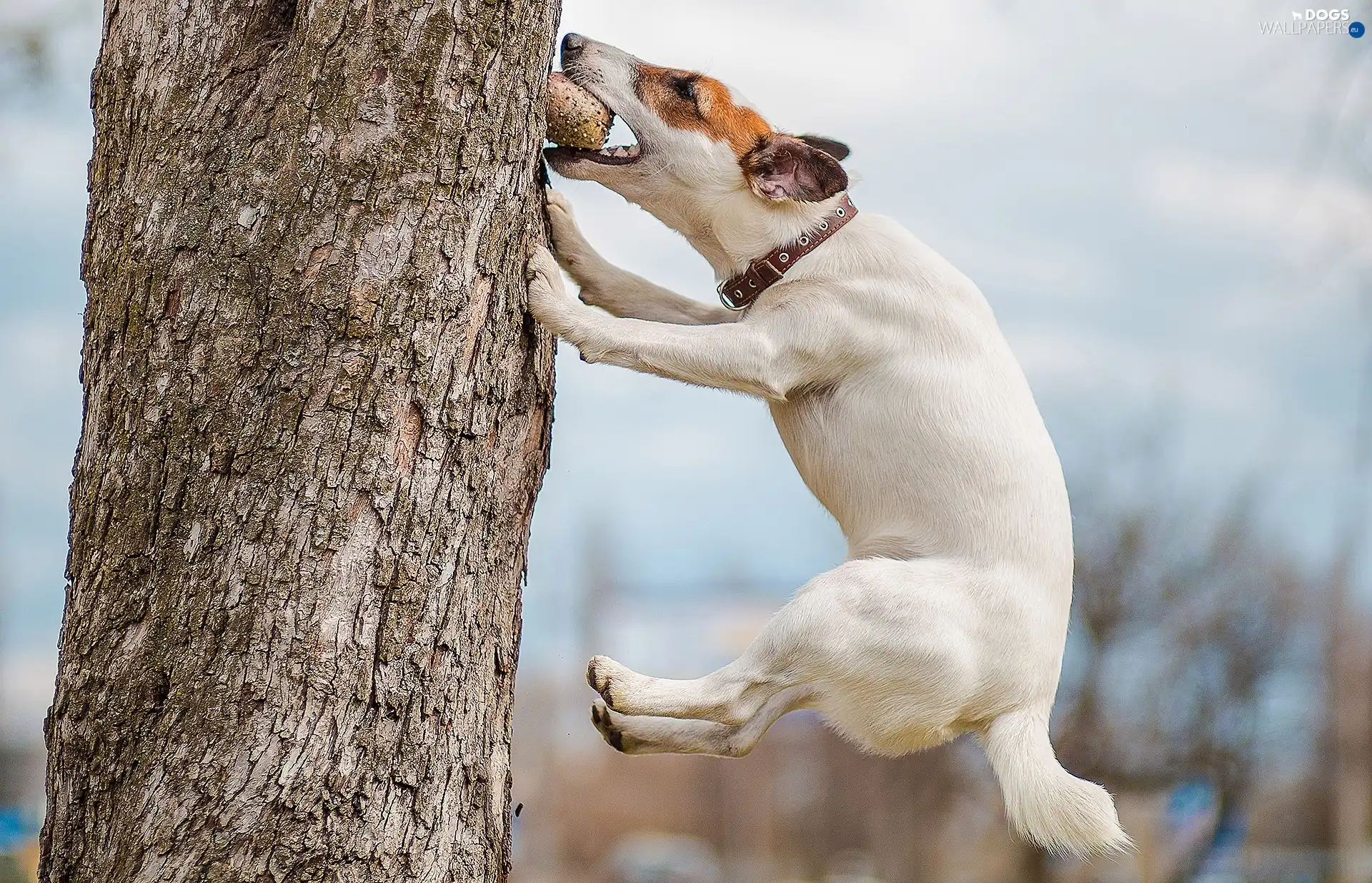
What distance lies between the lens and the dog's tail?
3271mm

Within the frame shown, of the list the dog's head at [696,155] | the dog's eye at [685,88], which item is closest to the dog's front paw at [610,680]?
the dog's head at [696,155]

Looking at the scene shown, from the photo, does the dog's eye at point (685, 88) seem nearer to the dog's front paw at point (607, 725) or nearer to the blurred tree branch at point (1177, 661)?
the dog's front paw at point (607, 725)

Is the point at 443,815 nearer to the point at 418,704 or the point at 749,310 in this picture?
the point at 418,704

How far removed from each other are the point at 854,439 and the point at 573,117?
116 centimetres

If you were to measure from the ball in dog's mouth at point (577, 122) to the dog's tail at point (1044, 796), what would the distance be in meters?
1.92

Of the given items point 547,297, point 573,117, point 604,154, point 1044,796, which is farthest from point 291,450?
point 1044,796

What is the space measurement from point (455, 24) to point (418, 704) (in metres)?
1.51

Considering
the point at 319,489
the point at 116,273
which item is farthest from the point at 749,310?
the point at 116,273

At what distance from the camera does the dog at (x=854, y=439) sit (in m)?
3.24

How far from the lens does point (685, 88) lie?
12.0 feet

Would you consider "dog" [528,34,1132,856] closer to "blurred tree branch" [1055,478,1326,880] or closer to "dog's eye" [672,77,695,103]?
"dog's eye" [672,77,695,103]

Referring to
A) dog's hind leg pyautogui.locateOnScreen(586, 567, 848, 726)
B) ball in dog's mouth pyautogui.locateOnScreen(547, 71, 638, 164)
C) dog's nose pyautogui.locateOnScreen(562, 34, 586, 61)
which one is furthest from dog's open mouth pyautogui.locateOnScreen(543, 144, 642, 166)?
dog's hind leg pyautogui.locateOnScreen(586, 567, 848, 726)

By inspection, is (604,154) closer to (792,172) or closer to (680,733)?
(792,172)

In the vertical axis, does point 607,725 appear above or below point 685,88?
below
